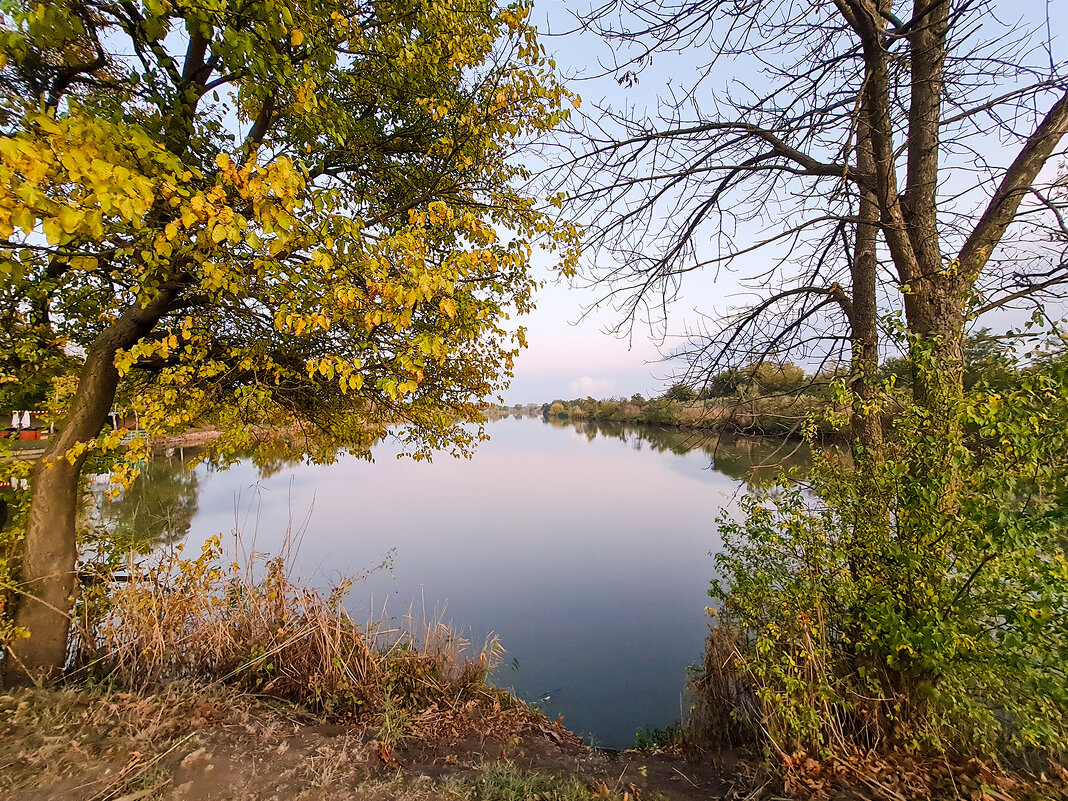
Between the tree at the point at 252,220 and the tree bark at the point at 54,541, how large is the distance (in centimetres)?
2

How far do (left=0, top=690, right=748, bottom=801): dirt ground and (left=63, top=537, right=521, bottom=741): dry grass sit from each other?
0.76 ft

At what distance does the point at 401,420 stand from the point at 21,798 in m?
3.70

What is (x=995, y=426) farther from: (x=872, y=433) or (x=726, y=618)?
(x=726, y=618)

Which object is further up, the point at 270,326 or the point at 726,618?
the point at 270,326

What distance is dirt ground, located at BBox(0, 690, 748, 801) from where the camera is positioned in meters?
2.37

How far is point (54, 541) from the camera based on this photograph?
3434 millimetres

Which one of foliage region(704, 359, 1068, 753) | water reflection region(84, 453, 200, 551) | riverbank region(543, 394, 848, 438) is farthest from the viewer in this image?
water reflection region(84, 453, 200, 551)

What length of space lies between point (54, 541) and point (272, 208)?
350 cm

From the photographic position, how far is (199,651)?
3.64m

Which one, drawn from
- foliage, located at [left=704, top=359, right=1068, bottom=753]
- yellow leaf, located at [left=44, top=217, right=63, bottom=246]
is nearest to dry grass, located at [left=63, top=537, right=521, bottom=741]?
foliage, located at [left=704, top=359, right=1068, bottom=753]

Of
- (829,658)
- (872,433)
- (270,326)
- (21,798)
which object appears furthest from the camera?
(270,326)

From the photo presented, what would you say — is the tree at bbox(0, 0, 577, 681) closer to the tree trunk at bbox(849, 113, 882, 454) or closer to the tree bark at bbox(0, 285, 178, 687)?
the tree bark at bbox(0, 285, 178, 687)

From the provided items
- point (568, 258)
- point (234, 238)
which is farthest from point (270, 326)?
point (568, 258)

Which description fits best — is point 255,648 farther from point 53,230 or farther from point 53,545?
point 53,230
